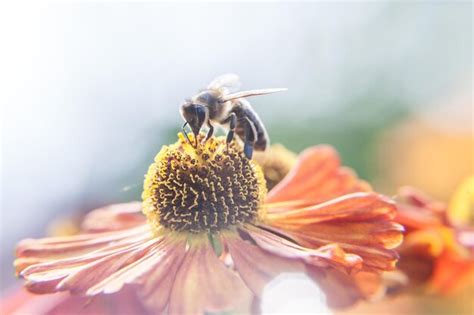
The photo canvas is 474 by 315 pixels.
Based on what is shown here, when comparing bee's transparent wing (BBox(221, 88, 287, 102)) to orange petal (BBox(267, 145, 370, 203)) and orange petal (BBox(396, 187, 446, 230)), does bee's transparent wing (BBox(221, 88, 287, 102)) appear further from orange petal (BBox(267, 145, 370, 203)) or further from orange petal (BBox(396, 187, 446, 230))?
orange petal (BBox(396, 187, 446, 230))

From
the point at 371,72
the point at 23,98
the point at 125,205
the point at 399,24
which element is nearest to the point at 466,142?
the point at 371,72

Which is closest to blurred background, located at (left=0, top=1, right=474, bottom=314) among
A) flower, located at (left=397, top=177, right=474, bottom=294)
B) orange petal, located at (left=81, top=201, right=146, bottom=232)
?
orange petal, located at (left=81, top=201, right=146, bottom=232)

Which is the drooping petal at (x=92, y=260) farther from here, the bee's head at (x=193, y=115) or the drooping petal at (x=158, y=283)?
the bee's head at (x=193, y=115)

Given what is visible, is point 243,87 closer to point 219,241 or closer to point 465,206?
point 219,241

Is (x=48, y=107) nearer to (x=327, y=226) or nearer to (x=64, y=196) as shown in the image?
(x=64, y=196)

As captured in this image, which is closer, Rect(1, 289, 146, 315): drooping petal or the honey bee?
Rect(1, 289, 146, 315): drooping petal

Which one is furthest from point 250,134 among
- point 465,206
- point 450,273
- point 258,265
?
point 465,206
